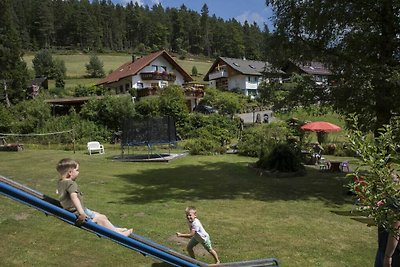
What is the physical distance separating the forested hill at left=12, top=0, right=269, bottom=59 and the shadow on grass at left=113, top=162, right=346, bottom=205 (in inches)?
4943

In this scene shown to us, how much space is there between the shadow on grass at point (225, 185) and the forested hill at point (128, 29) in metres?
126

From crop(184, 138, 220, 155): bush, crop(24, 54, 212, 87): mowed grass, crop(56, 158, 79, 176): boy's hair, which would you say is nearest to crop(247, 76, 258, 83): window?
crop(24, 54, 212, 87): mowed grass

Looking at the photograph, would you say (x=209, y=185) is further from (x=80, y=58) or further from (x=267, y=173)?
(x=80, y=58)

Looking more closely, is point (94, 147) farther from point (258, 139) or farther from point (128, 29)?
point (128, 29)

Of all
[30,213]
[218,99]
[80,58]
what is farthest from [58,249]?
[80,58]

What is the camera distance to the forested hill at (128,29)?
138625 mm

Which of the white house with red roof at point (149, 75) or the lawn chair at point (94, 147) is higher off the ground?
the white house with red roof at point (149, 75)

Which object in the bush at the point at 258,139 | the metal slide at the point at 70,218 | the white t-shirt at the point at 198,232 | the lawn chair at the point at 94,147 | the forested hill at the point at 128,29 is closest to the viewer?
the metal slide at the point at 70,218

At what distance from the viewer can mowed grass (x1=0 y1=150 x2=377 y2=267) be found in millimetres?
7957

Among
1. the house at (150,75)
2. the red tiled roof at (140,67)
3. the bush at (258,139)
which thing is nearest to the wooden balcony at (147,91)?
the house at (150,75)

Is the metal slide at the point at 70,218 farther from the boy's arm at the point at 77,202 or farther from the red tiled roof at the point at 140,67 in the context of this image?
the red tiled roof at the point at 140,67

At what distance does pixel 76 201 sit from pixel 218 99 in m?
47.9

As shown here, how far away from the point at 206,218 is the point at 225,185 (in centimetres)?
498

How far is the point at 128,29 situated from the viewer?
16125 centimetres
